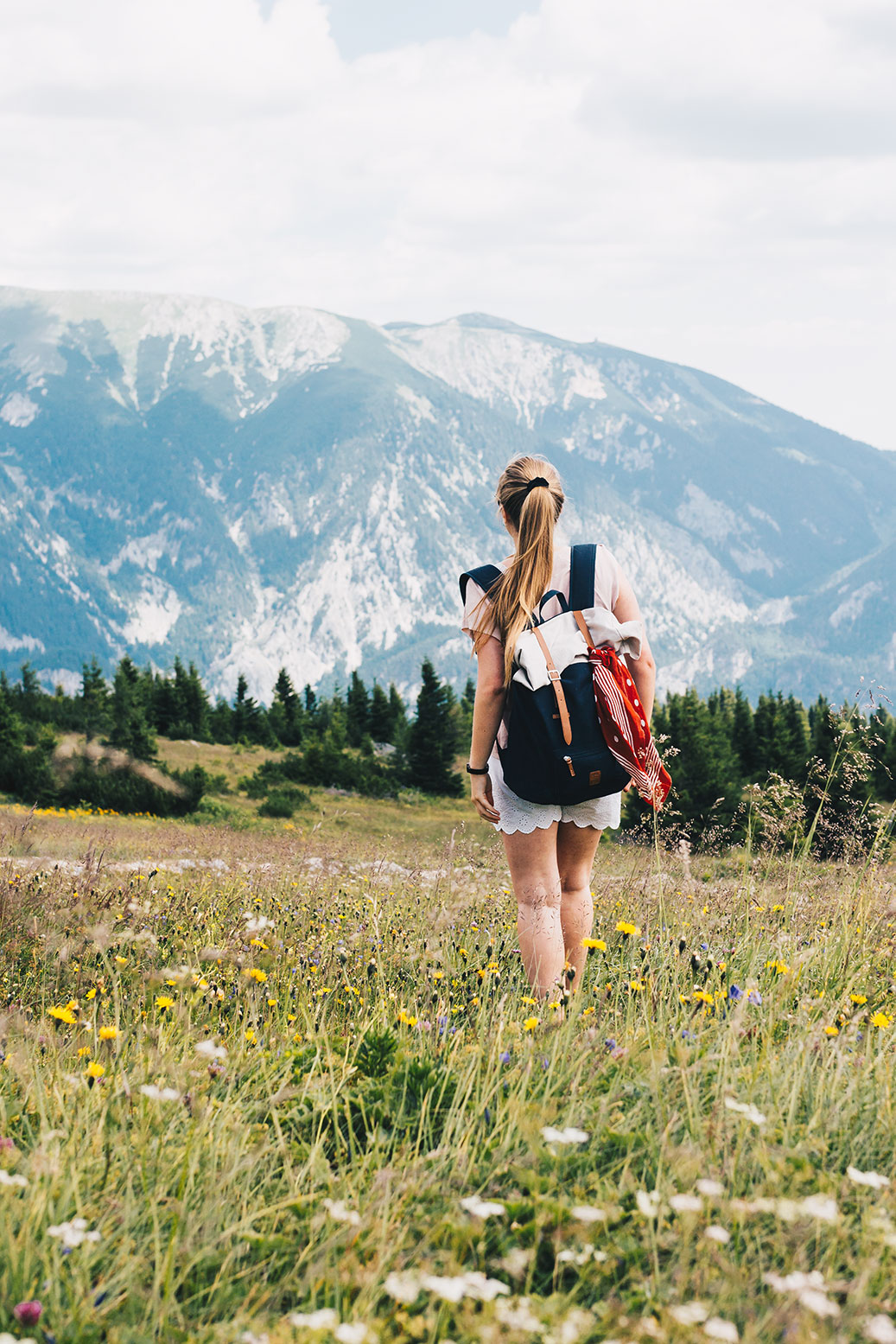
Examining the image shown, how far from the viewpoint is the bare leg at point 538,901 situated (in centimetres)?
385

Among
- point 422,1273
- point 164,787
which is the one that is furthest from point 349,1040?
point 164,787

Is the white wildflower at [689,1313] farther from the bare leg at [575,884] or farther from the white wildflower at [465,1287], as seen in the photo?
the bare leg at [575,884]

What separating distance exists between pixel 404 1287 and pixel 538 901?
93.5 inches

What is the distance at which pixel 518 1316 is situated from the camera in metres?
1.47

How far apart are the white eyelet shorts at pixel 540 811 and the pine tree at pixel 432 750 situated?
1644 inches

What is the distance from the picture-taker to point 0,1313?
1.67m

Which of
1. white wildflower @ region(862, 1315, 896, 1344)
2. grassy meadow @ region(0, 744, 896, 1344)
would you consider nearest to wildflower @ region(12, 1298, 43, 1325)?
grassy meadow @ region(0, 744, 896, 1344)

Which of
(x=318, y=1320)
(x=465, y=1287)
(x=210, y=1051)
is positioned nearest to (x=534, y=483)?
(x=210, y=1051)

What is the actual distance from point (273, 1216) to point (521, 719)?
2.20 metres

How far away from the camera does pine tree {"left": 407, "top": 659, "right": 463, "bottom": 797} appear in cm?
4591

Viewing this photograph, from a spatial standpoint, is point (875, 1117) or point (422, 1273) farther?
point (875, 1117)

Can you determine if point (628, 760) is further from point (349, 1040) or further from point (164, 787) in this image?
point (164, 787)

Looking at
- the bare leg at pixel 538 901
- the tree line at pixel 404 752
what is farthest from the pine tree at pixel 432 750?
the bare leg at pixel 538 901

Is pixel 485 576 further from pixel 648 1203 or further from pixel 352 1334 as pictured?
pixel 352 1334
